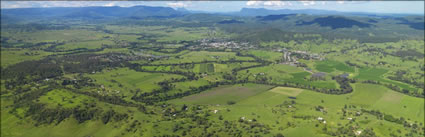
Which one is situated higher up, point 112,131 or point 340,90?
point 340,90

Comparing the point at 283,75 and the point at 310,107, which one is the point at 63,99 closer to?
the point at 310,107

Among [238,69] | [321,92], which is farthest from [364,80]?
[238,69]

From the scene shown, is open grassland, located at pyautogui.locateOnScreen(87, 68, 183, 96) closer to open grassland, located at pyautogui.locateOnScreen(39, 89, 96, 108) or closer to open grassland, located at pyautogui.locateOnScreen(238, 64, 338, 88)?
open grassland, located at pyautogui.locateOnScreen(39, 89, 96, 108)

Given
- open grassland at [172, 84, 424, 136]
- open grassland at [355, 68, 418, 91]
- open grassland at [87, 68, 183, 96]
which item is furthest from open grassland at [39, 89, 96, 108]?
open grassland at [355, 68, 418, 91]

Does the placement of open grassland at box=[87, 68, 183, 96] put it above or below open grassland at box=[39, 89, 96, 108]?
above

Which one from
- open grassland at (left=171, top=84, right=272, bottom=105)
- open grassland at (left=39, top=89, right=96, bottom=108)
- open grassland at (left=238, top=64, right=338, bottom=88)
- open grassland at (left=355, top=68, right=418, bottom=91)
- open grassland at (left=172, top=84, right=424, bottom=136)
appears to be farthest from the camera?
open grassland at (left=238, top=64, right=338, bottom=88)

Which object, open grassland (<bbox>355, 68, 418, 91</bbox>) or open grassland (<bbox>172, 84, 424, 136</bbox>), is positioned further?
open grassland (<bbox>355, 68, 418, 91</bbox>)

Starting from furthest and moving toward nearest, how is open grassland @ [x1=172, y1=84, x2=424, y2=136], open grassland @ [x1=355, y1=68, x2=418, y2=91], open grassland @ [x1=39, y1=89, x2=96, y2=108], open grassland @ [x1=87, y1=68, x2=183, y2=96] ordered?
open grassland @ [x1=355, y1=68, x2=418, y2=91] < open grassland @ [x1=87, y1=68, x2=183, y2=96] < open grassland @ [x1=39, y1=89, x2=96, y2=108] < open grassland @ [x1=172, y1=84, x2=424, y2=136]

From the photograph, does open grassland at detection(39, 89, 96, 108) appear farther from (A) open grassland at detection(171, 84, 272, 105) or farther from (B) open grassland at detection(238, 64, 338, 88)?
(B) open grassland at detection(238, 64, 338, 88)

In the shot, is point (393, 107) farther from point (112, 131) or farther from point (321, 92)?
point (112, 131)

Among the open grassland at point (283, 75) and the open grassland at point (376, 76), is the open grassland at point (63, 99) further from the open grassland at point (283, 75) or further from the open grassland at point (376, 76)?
the open grassland at point (376, 76)

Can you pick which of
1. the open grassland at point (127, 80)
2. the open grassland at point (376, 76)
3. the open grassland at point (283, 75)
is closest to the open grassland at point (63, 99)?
the open grassland at point (127, 80)
